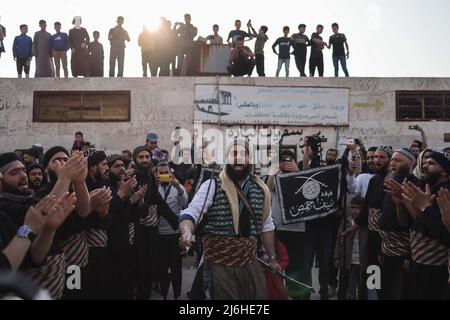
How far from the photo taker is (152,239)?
6754 millimetres

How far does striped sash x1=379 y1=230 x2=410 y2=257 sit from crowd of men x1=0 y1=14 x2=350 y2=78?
27.4 feet

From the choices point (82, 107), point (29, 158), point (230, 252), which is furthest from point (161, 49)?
point (230, 252)

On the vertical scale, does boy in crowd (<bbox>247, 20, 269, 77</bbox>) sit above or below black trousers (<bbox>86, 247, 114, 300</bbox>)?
above

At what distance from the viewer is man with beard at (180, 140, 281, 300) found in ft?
13.4

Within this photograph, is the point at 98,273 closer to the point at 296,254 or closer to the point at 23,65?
the point at 296,254

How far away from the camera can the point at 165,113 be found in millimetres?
13055

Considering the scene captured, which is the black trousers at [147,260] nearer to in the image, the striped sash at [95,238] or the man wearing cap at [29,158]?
the striped sash at [95,238]

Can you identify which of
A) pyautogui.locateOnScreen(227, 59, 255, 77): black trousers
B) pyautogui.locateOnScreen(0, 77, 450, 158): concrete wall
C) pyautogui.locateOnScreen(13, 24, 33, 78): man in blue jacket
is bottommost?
pyautogui.locateOnScreen(0, 77, 450, 158): concrete wall

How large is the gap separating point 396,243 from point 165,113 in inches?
345

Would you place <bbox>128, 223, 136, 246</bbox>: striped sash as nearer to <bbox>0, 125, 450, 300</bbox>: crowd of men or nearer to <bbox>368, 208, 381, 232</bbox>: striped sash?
<bbox>0, 125, 450, 300</bbox>: crowd of men

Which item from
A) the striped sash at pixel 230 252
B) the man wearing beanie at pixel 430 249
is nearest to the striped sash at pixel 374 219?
the man wearing beanie at pixel 430 249

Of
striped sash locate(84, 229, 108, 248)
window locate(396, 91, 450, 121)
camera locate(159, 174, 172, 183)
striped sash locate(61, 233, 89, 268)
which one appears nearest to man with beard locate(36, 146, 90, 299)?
striped sash locate(61, 233, 89, 268)

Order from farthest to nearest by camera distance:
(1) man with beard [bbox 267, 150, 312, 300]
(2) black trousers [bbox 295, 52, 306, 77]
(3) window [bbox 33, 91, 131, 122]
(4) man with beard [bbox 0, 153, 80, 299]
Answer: (3) window [bbox 33, 91, 131, 122]
(2) black trousers [bbox 295, 52, 306, 77]
(1) man with beard [bbox 267, 150, 312, 300]
(4) man with beard [bbox 0, 153, 80, 299]
